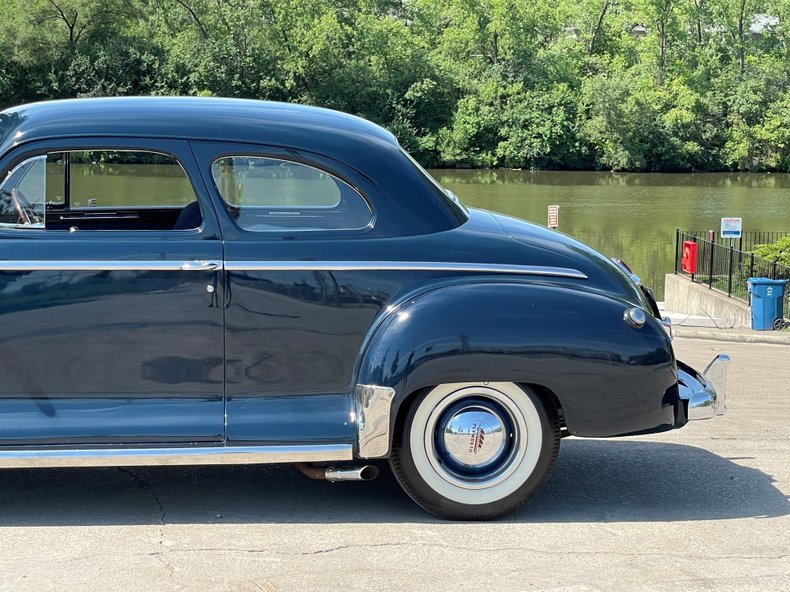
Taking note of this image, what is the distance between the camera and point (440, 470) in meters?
4.86

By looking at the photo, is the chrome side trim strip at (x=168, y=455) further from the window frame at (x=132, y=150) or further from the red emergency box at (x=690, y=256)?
the red emergency box at (x=690, y=256)

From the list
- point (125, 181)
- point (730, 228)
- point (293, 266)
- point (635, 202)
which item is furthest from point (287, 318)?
point (635, 202)

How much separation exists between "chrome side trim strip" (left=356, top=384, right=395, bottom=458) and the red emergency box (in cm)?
1894

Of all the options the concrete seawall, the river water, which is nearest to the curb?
the concrete seawall

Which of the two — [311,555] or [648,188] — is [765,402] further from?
[648,188]

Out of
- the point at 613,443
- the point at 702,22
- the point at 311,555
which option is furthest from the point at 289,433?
the point at 702,22

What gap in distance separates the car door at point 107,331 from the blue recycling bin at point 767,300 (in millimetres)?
14786

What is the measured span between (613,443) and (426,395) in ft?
6.86

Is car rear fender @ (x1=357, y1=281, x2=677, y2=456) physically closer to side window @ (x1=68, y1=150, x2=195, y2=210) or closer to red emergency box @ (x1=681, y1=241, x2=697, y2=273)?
side window @ (x1=68, y1=150, x2=195, y2=210)

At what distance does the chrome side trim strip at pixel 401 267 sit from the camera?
4742 mm

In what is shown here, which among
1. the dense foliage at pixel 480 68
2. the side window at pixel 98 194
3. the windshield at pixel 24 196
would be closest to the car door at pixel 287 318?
the side window at pixel 98 194

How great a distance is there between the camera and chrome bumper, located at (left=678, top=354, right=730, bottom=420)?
5152 mm

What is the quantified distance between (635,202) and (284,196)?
48069mm

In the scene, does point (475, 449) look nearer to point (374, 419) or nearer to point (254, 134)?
point (374, 419)
